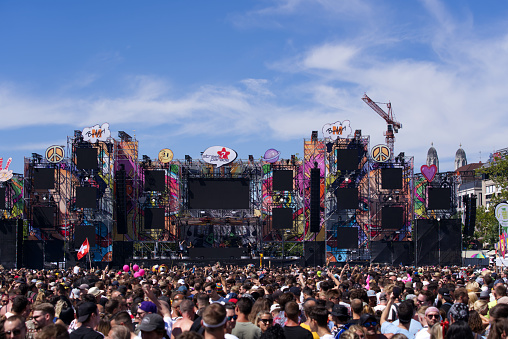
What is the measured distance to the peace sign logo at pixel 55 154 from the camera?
168ft

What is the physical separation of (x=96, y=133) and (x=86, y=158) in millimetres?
2268

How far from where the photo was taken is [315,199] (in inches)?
1987

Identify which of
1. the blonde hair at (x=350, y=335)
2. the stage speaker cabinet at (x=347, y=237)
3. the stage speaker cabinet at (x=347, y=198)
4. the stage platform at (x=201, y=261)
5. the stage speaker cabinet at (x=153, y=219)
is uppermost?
the stage speaker cabinet at (x=347, y=198)

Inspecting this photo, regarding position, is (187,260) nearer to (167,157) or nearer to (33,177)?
(167,157)

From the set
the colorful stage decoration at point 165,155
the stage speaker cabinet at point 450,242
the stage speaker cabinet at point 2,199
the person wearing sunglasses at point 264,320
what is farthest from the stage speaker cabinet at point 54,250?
the person wearing sunglasses at point 264,320

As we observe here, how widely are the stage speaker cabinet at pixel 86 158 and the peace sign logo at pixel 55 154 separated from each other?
1.71 metres

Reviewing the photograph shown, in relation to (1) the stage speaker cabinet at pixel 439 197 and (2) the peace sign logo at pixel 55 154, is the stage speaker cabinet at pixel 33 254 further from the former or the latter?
(1) the stage speaker cabinet at pixel 439 197

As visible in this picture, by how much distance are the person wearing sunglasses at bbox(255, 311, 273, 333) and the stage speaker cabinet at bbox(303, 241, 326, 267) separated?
4211 cm

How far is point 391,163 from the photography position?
5219 cm

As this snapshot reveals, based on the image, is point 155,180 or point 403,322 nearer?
point 403,322

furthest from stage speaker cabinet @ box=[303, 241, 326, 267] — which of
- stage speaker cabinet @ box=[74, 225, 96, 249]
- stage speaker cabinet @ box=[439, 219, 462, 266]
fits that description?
stage speaker cabinet @ box=[74, 225, 96, 249]

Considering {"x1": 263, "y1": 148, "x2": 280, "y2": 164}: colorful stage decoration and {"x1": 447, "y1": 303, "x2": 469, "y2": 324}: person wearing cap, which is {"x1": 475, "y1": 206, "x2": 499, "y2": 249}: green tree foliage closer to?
{"x1": 263, "y1": 148, "x2": 280, "y2": 164}: colorful stage decoration

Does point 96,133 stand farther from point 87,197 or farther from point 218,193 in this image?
point 218,193

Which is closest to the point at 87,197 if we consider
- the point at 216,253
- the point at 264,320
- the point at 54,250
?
the point at 54,250
